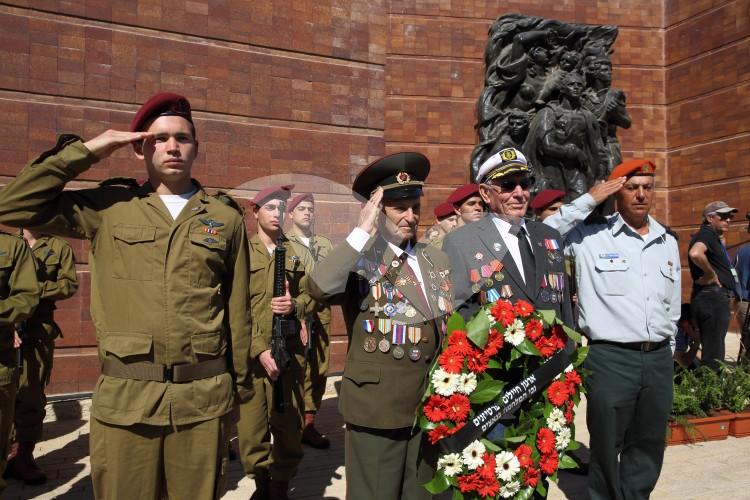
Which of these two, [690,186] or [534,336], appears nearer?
[534,336]

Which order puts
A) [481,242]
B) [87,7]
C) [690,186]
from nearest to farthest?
[481,242] → [87,7] → [690,186]

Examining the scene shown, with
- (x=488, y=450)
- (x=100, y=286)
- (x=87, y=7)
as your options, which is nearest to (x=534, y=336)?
(x=488, y=450)

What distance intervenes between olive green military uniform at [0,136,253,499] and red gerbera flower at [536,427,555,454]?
1270mm

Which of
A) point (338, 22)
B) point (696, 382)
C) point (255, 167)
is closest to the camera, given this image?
point (696, 382)

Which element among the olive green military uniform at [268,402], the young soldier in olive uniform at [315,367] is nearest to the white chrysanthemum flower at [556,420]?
the olive green military uniform at [268,402]

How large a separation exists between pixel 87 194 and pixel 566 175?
6.68 metres

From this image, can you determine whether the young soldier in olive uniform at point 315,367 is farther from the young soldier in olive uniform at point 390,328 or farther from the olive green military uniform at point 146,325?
the olive green military uniform at point 146,325

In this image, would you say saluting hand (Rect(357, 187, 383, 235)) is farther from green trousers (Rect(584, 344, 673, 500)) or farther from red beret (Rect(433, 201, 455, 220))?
red beret (Rect(433, 201, 455, 220))

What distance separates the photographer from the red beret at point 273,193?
2.15 metres

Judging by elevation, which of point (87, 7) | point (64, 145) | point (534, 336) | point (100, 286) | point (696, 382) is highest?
point (87, 7)

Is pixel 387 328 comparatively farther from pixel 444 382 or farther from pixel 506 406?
pixel 506 406

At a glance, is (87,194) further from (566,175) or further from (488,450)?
(566,175)

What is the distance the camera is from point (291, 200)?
2229mm

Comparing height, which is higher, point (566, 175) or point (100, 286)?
point (566, 175)
